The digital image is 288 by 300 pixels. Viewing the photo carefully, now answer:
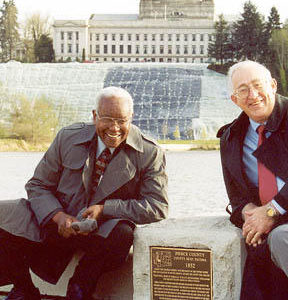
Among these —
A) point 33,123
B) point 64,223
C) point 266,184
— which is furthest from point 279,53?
point 64,223

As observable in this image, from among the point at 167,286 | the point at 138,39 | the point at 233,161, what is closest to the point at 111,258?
the point at 167,286

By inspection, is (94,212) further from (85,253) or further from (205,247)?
(205,247)

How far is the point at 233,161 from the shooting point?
3215 mm

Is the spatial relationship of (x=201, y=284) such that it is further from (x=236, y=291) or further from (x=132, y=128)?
(x=132, y=128)

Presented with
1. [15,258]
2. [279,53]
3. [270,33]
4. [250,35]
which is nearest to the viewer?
[15,258]

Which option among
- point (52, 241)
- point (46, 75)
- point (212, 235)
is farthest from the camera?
point (46, 75)

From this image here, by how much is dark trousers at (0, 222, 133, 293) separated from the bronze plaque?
0.19 meters

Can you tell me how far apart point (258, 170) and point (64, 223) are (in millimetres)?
1084

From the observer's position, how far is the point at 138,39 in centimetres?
8812

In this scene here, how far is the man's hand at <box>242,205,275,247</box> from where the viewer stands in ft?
9.75

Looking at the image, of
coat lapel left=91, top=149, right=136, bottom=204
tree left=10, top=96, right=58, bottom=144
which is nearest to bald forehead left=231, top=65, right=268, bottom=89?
coat lapel left=91, top=149, right=136, bottom=204

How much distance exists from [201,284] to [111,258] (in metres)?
0.52

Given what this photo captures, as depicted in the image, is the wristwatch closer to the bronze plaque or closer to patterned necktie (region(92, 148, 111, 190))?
the bronze plaque

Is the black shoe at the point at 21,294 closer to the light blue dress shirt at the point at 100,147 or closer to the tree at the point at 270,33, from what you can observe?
the light blue dress shirt at the point at 100,147
